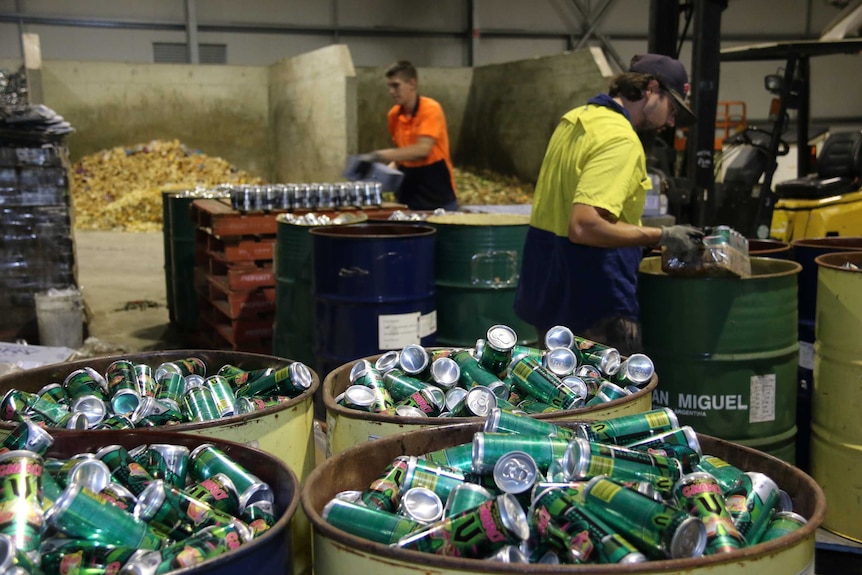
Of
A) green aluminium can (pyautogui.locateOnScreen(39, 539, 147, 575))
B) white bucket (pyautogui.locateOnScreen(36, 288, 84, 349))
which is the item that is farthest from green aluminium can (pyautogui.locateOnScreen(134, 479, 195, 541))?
white bucket (pyautogui.locateOnScreen(36, 288, 84, 349))

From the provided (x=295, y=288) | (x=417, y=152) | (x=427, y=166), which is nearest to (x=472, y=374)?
(x=295, y=288)

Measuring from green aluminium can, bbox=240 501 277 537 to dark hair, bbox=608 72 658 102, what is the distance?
246 centimetres

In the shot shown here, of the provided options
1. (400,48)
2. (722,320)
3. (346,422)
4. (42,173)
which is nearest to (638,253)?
(722,320)

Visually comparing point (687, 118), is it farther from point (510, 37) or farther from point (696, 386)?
point (510, 37)

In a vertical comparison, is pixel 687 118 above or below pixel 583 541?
above

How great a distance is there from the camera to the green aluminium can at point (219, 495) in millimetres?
1621

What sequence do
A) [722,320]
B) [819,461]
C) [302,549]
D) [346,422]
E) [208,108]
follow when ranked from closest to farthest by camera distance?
[302,549], [346,422], [722,320], [819,461], [208,108]

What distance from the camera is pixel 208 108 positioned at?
16.3 meters

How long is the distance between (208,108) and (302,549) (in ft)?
50.9

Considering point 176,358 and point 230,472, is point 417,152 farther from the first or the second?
point 230,472

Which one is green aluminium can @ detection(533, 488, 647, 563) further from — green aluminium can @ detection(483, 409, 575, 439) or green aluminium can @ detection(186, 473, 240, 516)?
green aluminium can @ detection(186, 473, 240, 516)

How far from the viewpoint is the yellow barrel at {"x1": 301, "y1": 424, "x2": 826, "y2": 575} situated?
1.27 meters

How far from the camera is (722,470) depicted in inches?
69.9

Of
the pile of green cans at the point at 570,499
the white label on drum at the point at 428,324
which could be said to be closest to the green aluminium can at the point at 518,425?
the pile of green cans at the point at 570,499
